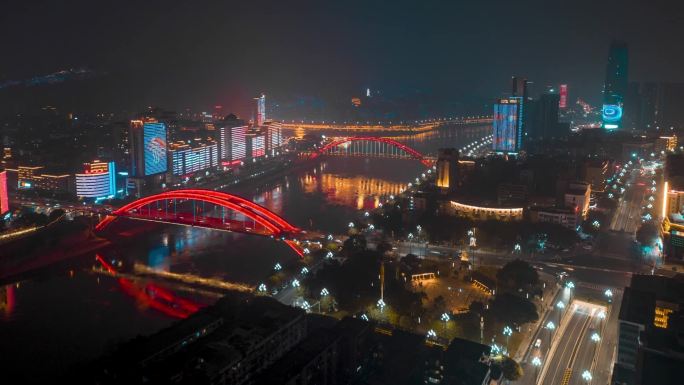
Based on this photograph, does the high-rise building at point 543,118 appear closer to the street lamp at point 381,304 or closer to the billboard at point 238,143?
the billboard at point 238,143

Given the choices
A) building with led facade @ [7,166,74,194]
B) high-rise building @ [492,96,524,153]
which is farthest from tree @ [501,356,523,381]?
high-rise building @ [492,96,524,153]

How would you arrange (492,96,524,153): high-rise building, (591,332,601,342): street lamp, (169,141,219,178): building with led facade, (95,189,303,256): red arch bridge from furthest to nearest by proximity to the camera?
(492,96,524,153): high-rise building
(169,141,219,178): building with led facade
(95,189,303,256): red arch bridge
(591,332,601,342): street lamp

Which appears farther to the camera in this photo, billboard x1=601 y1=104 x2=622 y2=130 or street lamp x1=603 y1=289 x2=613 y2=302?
billboard x1=601 y1=104 x2=622 y2=130

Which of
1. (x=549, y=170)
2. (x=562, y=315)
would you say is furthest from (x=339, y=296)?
(x=549, y=170)

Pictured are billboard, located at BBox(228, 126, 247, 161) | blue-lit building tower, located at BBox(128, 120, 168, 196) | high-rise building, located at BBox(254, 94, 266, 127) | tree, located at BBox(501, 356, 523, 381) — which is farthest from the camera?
high-rise building, located at BBox(254, 94, 266, 127)

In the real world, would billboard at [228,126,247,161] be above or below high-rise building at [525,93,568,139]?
below

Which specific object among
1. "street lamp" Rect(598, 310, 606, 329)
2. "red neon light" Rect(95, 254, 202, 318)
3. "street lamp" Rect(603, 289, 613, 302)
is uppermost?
"street lamp" Rect(603, 289, 613, 302)

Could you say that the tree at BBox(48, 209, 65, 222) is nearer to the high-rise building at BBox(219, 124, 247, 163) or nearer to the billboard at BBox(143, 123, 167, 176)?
the billboard at BBox(143, 123, 167, 176)

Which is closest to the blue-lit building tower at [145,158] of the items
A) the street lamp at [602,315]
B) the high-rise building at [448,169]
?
the high-rise building at [448,169]
